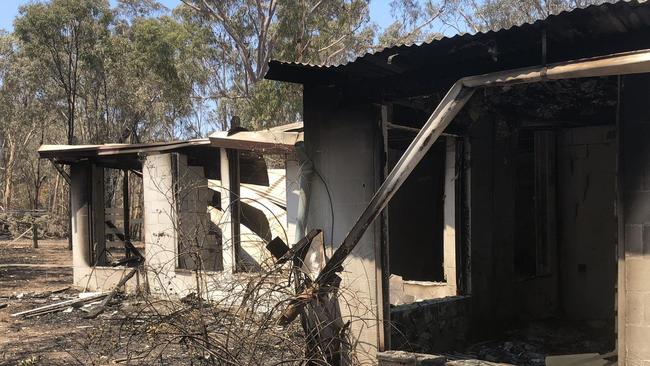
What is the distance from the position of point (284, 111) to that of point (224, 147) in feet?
42.9

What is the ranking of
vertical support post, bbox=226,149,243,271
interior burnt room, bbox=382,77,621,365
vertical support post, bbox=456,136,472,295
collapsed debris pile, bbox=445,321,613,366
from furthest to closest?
1. vertical support post, bbox=226,149,243,271
2. vertical support post, bbox=456,136,472,295
3. interior burnt room, bbox=382,77,621,365
4. collapsed debris pile, bbox=445,321,613,366

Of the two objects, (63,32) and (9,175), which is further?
(9,175)

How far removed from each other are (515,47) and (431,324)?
341cm

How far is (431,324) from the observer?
6809mm

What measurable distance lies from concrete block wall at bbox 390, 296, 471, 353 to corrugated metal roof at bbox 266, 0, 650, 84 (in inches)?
103

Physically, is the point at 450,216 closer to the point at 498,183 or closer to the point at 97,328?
the point at 498,183

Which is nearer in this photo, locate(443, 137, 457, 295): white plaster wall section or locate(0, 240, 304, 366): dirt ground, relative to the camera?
locate(0, 240, 304, 366): dirt ground

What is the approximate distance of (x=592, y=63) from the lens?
13.2 feet

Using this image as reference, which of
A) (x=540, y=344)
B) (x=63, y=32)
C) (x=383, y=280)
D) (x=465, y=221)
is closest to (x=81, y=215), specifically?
(x=465, y=221)

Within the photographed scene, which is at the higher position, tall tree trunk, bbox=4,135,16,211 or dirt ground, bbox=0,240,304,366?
tall tree trunk, bbox=4,135,16,211

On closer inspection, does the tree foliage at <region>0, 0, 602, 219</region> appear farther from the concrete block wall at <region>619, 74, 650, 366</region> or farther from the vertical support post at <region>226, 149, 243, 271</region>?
the concrete block wall at <region>619, 74, 650, 366</region>

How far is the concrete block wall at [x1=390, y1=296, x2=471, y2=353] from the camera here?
6324 millimetres

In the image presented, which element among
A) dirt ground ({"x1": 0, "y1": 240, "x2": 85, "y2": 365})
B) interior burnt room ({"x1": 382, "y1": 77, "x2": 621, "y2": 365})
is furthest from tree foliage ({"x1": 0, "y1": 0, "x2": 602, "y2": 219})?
interior burnt room ({"x1": 382, "y1": 77, "x2": 621, "y2": 365})

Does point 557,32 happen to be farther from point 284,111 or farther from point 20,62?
point 20,62
